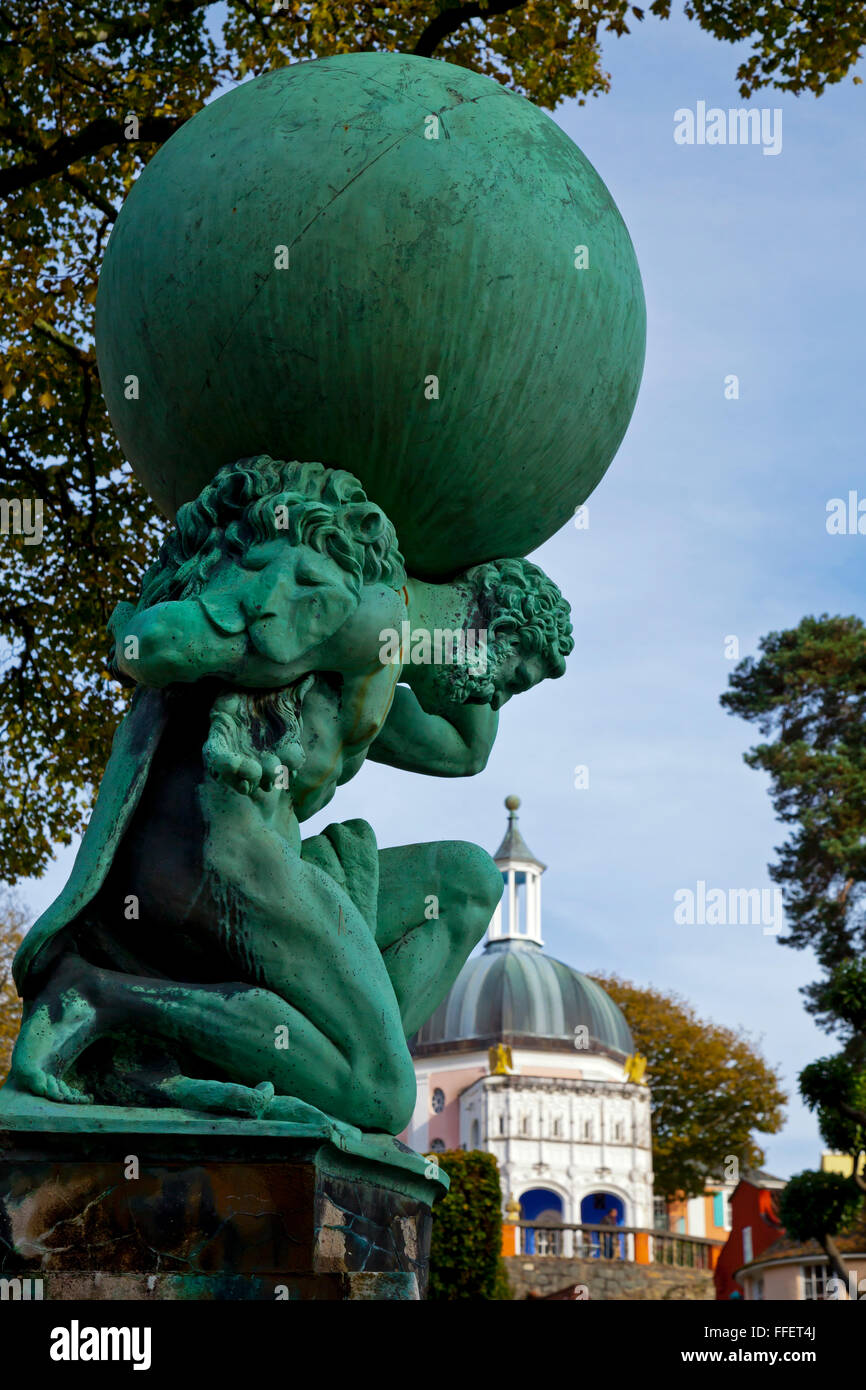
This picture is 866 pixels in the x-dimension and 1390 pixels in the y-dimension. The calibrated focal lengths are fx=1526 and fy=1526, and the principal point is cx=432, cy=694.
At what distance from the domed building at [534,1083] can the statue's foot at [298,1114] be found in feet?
130

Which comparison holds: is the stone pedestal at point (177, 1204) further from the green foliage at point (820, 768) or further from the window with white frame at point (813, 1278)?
the window with white frame at point (813, 1278)

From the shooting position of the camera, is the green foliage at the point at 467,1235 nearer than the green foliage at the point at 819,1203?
No

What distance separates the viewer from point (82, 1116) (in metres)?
3.69

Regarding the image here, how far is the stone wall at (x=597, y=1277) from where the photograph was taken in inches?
1400

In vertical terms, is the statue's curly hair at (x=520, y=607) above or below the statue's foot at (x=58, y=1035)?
above

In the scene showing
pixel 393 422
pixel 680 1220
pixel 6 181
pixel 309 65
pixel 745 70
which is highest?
pixel 745 70

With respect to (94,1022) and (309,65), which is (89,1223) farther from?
(309,65)

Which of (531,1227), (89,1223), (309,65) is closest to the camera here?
(89,1223)

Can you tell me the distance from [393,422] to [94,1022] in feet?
6.09

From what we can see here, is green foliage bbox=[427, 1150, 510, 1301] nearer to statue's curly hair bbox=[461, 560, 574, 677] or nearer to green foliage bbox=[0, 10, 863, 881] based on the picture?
green foliage bbox=[0, 10, 863, 881]

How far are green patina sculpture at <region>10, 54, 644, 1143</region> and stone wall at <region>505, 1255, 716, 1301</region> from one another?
33196 millimetres

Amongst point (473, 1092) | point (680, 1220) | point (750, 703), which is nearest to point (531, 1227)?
point (473, 1092)

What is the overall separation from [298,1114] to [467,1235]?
20.2 meters

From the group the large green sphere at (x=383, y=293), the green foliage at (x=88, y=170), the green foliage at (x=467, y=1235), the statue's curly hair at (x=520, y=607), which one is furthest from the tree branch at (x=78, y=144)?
the green foliage at (x=467, y=1235)
